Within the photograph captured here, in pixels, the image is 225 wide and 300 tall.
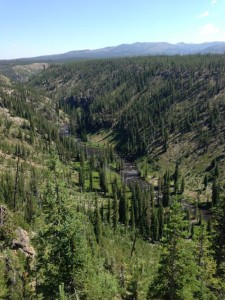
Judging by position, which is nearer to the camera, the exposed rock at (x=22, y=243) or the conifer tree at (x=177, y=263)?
the conifer tree at (x=177, y=263)

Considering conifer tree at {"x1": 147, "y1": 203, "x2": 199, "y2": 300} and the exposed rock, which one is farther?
the exposed rock

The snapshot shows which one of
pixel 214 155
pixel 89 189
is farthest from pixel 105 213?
pixel 214 155

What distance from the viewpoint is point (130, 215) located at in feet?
463

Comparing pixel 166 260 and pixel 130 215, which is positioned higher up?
pixel 166 260

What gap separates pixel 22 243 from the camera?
56.4 meters

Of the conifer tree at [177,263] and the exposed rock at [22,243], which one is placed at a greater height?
the conifer tree at [177,263]

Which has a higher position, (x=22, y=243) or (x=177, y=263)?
(x=177, y=263)

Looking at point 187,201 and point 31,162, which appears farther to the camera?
point 31,162

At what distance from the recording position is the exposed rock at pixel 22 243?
55531 mm

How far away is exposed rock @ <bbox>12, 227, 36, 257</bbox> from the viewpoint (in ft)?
182

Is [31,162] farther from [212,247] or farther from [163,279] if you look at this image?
[163,279]

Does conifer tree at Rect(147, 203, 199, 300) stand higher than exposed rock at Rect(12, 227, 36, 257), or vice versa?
conifer tree at Rect(147, 203, 199, 300)

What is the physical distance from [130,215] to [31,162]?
80969mm

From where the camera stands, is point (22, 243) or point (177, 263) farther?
point (22, 243)
